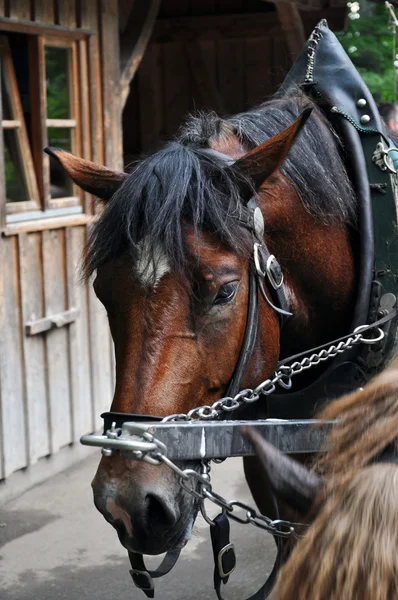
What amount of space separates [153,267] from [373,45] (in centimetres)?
749

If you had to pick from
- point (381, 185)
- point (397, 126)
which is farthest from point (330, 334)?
point (397, 126)

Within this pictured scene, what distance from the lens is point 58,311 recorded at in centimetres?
478

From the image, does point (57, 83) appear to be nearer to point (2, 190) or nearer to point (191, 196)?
point (2, 190)

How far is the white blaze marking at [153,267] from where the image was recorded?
196cm

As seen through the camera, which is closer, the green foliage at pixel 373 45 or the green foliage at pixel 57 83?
the green foliage at pixel 57 83

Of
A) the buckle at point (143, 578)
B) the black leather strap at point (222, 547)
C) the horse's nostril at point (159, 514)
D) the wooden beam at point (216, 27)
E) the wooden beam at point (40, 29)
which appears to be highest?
the wooden beam at point (216, 27)

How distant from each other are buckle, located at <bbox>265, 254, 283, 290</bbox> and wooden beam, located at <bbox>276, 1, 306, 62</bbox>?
12.1ft

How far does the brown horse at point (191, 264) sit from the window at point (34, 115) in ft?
7.18

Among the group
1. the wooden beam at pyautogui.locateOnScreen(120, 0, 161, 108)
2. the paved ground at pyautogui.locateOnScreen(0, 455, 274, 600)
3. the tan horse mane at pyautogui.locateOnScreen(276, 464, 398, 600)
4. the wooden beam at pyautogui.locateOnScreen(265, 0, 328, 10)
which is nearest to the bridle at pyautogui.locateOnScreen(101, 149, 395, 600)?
the tan horse mane at pyautogui.locateOnScreen(276, 464, 398, 600)

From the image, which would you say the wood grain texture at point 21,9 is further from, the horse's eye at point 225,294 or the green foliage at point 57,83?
the horse's eye at point 225,294

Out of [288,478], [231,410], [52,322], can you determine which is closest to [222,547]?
[231,410]

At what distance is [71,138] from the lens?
4922 millimetres

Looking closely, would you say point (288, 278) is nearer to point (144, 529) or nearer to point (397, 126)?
point (144, 529)

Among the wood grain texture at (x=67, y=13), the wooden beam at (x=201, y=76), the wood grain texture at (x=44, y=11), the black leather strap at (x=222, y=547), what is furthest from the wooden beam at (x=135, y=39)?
the black leather strap at (x=222, y=547)
